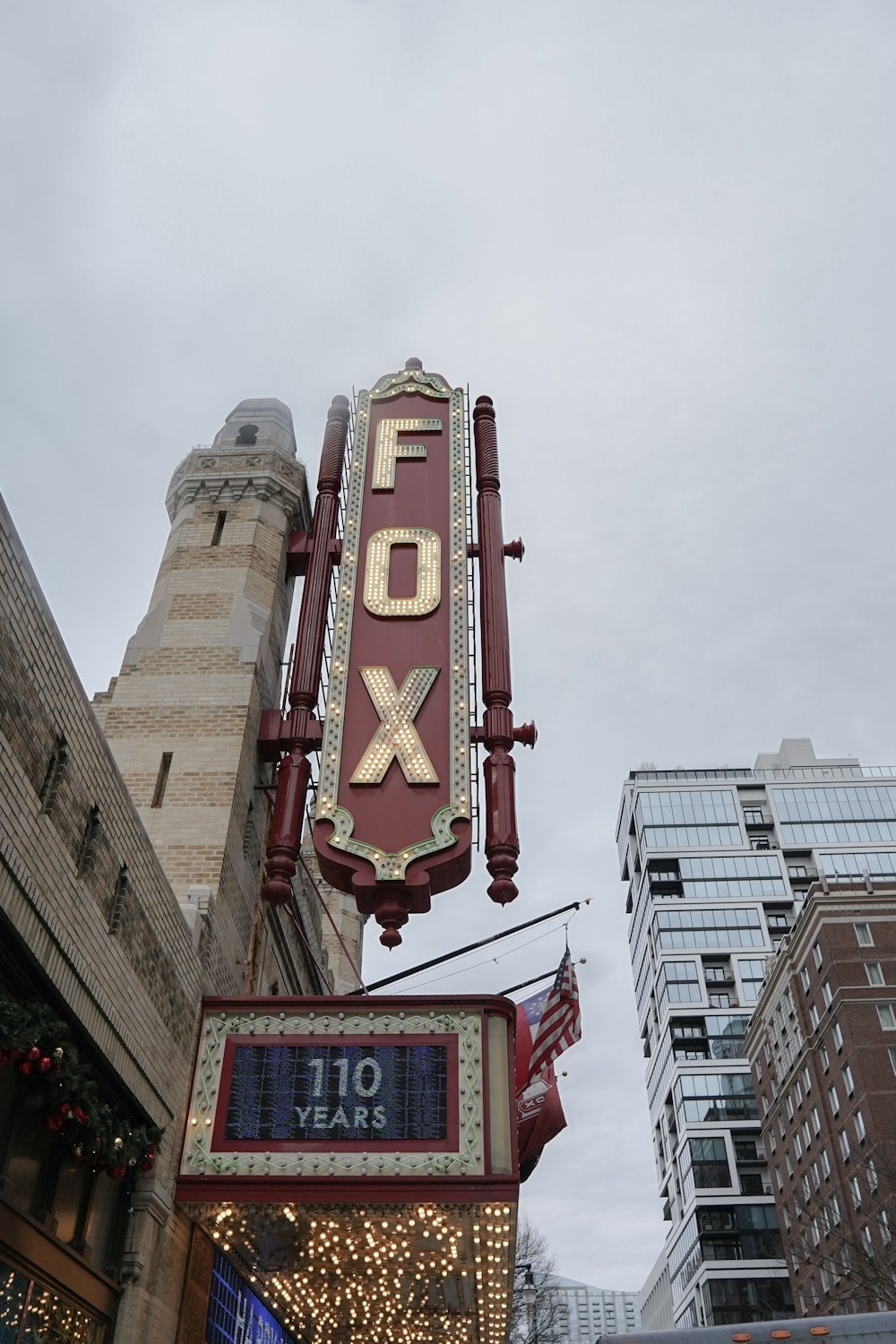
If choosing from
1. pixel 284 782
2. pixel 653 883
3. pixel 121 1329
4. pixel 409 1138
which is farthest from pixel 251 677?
pixel 653 883

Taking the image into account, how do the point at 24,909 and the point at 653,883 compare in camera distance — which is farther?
the point at 653,883

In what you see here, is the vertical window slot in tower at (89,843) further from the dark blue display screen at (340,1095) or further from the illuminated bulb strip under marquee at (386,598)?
the illuminated bulb strip under marquee at (386,598)

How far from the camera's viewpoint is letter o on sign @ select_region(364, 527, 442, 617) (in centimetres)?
1847

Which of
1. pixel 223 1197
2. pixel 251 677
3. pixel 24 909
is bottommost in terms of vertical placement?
pixel 223 1197

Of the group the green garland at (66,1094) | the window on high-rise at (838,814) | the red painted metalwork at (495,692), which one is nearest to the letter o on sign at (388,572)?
the red painted metalwork at (495,692)

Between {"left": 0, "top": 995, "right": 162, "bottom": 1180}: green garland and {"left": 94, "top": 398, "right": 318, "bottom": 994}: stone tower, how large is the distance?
3479 millimetres

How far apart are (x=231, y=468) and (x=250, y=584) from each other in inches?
127

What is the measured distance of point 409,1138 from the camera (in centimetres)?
1198

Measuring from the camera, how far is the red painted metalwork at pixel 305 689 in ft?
52.6

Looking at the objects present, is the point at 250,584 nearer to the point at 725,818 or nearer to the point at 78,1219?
the point at 78,1219

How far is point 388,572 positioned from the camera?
19.2 meters

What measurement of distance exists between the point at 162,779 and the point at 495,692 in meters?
5.30

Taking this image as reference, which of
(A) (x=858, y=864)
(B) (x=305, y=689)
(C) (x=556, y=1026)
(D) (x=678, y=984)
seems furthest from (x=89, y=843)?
(A) (x=858, y=864)

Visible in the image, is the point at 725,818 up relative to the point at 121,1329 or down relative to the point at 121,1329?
up
